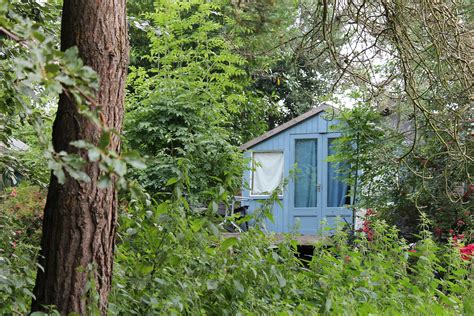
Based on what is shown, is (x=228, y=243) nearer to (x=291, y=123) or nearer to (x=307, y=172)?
(x=291, y=123)

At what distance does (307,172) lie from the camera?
1744cm

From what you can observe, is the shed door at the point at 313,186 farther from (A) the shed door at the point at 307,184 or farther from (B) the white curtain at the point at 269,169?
(B) the white curtain at the point at 269,169

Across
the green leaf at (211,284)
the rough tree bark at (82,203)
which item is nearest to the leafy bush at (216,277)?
the green leaf at (211,284)

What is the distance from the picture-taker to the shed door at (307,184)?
56.5ft

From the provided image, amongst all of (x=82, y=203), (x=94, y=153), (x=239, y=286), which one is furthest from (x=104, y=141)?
(x=239, y=286)

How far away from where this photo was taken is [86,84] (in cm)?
154

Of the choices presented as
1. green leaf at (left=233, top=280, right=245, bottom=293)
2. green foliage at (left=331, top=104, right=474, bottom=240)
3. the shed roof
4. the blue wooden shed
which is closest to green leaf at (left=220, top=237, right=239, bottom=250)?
green leaf at (left=233, top=280, right=245, bottom=293)

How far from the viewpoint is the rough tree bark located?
310cm

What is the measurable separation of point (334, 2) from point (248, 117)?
51.8 ft

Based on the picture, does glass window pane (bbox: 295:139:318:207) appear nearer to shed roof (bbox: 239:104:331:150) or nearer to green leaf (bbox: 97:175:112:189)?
shed roof (bbox: 239:104:331:150)

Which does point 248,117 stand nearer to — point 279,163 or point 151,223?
point 279,163

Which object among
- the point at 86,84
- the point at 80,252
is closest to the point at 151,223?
the point at 80,252

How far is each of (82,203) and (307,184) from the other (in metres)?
14.6

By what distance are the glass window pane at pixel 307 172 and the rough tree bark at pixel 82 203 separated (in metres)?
14.2
